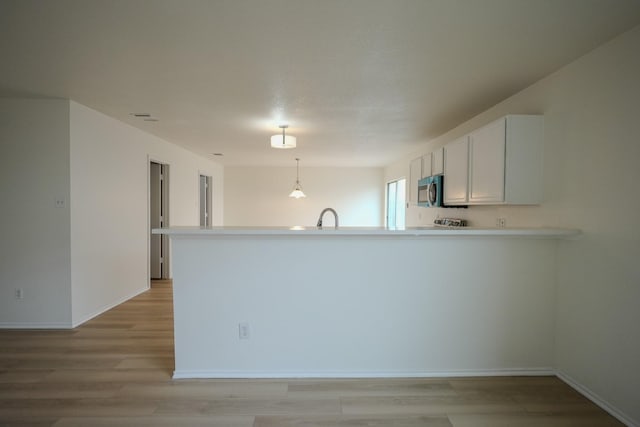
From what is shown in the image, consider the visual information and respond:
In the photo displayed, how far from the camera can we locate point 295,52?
89.0 inches

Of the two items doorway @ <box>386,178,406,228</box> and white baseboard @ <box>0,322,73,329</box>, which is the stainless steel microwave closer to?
doorway @ <box>386,178,406,228</box>

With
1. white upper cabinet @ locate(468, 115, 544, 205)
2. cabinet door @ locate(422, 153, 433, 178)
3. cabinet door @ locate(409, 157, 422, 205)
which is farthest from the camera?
cabinet door @ locate(409, 157, 422, 205)

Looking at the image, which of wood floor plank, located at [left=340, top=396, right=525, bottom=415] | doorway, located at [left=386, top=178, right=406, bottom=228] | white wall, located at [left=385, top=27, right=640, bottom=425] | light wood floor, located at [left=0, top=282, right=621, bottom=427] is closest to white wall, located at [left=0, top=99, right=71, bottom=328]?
light wood floor, located at [left=0, top=282, right=621, bottom=427]

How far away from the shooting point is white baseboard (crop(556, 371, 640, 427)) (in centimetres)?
199

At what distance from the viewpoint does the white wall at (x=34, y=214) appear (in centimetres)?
337

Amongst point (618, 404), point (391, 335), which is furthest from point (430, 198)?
point (618, 404)

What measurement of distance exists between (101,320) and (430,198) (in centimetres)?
407

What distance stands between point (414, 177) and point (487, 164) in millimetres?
2175

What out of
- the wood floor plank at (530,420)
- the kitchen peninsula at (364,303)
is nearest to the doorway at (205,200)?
the kitchen peninsula at (364,303)

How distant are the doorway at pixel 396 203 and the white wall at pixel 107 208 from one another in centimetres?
500

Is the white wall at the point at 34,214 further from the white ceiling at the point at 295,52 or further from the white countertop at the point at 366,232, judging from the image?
the white countertop at the point at 366,232

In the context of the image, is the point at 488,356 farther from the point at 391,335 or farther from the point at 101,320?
the point at 101,320

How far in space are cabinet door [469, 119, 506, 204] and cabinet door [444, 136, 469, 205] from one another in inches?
4.6

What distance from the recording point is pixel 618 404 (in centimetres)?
206
